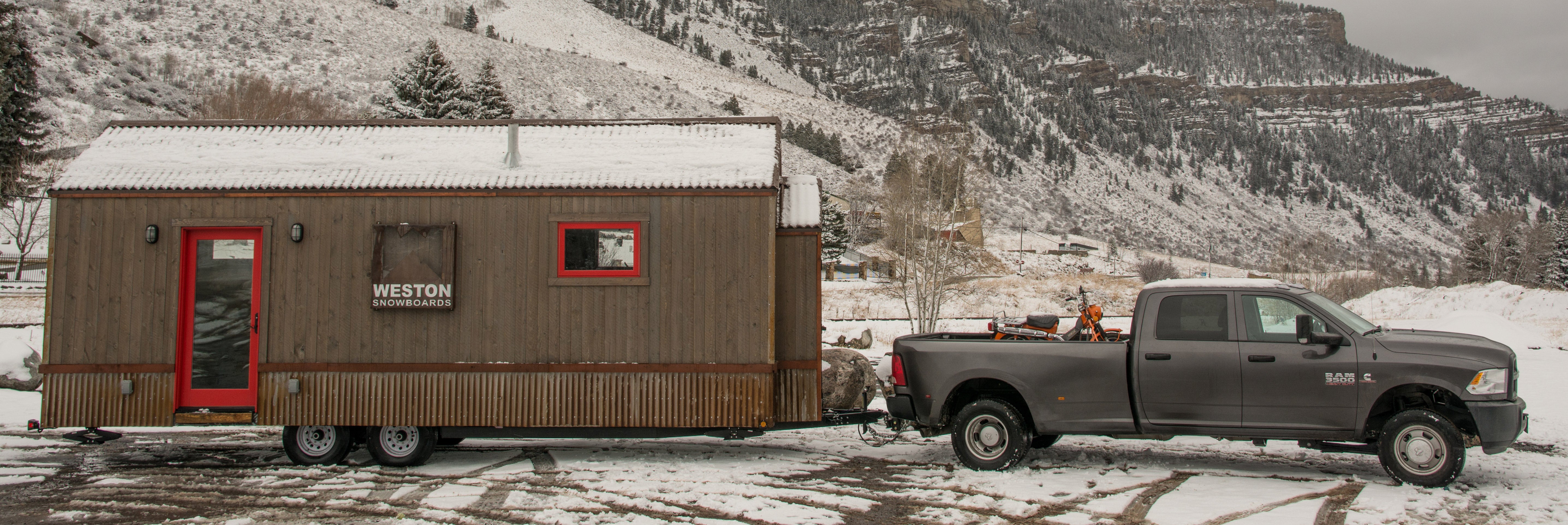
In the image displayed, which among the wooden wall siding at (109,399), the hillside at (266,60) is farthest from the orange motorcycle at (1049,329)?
the hillside at (266,60)

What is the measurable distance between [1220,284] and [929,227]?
1814 centimetres

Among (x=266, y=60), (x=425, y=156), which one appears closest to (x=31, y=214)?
(x=266, y=60)

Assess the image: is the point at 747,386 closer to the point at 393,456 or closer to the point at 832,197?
the point at 393,456

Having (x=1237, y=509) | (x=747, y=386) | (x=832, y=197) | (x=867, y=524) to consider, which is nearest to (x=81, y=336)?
→ (x=747, y=386)

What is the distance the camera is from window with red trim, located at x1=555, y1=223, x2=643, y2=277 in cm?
823

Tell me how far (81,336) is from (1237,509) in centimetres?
1028

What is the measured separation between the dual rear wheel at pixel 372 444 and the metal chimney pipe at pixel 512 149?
2.70 meters

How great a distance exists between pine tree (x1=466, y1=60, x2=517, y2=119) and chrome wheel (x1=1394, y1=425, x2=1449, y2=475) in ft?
112

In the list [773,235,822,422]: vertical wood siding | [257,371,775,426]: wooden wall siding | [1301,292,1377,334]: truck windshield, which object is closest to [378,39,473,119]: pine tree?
[257,371,775,426]: wooden wall siding

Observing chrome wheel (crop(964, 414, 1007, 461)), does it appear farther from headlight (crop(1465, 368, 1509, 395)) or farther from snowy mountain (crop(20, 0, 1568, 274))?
snowy mountain (crop(20, 0, 1568, 274))

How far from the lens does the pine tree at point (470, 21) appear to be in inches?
4361

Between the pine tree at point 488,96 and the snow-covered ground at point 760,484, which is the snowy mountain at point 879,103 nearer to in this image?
the pine tree at point 488,96

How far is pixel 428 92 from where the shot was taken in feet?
111

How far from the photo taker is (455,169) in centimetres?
847
